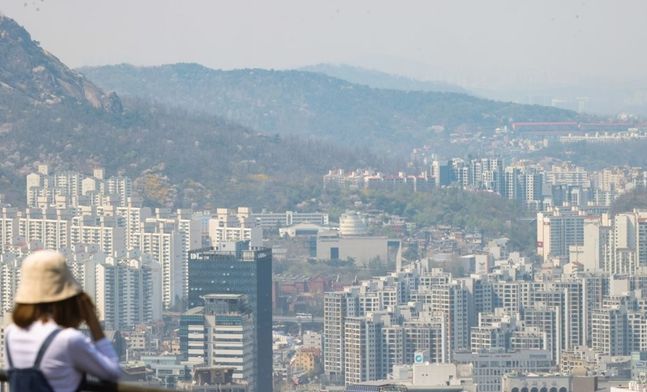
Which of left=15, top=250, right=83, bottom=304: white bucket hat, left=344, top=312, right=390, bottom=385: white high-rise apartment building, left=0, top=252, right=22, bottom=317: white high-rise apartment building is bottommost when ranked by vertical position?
left=344, top=312, right=390, bottom=385: white high-rise apartment building

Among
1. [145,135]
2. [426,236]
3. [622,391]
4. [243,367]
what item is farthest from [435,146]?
[622,391]

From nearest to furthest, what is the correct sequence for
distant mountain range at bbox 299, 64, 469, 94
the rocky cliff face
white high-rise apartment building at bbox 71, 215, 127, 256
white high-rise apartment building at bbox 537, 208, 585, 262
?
1. white high-rise apartment building at bbox 71, 215, 127, 256
2. white high-rise apartment building at bbox 537, 208, 585, 262
3. the rocky cliff face
4. distant mountain range at bbox 299, 64, 469, 94

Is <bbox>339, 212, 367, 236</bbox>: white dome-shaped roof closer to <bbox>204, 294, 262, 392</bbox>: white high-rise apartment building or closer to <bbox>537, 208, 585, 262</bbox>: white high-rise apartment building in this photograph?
<bbox>537, 208, 585, 262</bbox>: white high-rise apartment building

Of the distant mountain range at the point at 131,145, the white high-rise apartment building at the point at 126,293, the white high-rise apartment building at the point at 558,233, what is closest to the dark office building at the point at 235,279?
the white high-rise apartment building at the point at 126,293

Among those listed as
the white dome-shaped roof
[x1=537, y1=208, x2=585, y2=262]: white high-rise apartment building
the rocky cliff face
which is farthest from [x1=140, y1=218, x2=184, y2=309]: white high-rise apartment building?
the rocky cliff face

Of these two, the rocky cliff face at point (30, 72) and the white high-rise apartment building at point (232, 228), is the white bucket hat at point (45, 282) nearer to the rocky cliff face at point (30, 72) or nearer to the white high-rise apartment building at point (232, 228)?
the white high-rise apartment building at point (232, 228)

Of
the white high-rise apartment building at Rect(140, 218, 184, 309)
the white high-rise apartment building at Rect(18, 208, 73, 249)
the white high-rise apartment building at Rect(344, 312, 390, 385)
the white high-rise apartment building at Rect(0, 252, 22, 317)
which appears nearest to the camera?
the white high-rise apartment building at Rect(0, 252, 22, 317)

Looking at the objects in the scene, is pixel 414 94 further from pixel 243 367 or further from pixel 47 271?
pixel 47 271

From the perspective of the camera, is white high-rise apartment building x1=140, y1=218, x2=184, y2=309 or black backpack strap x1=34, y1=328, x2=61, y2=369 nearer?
black backpack strap x1=34, y1=328, x2=61, y2=369
